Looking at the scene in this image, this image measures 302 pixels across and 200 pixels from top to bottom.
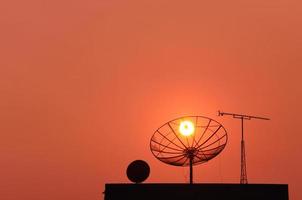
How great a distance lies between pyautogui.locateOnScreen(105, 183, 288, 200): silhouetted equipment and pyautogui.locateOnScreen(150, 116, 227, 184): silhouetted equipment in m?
0.50

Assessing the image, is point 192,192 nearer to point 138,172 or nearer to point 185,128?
point 138,172

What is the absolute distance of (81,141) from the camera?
2691 millimetres

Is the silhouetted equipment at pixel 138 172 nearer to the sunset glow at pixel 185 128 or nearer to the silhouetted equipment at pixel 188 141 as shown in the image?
the silhouetted equipment at pixel 188 141

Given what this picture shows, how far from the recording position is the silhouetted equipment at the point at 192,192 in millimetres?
1729

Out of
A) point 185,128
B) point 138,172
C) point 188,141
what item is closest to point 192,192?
point 138,172

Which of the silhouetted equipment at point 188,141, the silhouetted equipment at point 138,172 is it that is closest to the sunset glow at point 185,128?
the silhouetted equipment at point 188,141

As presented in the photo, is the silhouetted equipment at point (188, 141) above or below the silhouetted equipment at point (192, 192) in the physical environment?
above

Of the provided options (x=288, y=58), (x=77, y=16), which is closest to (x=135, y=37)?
(x=77, y=16)

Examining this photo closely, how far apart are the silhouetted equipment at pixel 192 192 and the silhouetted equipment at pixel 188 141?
1.65ft

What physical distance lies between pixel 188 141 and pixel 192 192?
2.81 feet

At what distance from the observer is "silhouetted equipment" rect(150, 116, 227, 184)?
2.32 metres

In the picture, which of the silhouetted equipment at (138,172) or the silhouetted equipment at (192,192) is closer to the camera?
the silhouetted equipment at (192,192)

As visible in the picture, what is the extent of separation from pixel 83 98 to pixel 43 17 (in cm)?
80

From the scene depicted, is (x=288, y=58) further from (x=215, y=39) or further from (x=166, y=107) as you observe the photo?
(x=166, y=107)
